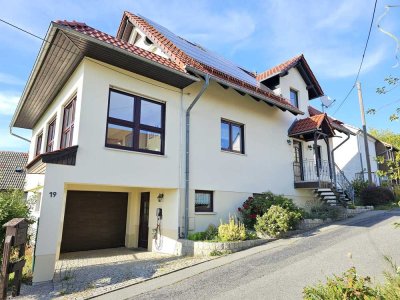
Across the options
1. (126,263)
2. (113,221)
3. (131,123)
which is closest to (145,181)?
(131,123)

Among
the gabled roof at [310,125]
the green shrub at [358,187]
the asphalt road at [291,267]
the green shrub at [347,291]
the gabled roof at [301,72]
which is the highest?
the gabled roof at [301,72]

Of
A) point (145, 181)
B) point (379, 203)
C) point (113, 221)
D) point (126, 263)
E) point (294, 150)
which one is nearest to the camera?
point (126, 263)

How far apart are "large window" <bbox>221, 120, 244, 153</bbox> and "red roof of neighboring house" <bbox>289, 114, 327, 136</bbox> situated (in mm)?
3397

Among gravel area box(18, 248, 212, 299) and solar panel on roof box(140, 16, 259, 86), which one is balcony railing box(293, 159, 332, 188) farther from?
gravel area box(18, 248, 212, 299)

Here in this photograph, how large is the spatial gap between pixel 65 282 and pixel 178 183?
4292 mm

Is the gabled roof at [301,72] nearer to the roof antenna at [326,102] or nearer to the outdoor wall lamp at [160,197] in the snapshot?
the roof antenna at [326,102]

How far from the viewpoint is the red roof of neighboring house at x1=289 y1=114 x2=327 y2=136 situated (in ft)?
44.2

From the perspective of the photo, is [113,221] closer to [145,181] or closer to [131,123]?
[145,181]

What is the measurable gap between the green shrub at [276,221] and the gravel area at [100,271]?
105 inches

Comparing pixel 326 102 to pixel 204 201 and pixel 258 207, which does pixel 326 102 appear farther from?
pixel 204 201

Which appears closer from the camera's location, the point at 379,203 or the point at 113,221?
the point at 113,221

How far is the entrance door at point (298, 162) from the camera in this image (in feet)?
47.7

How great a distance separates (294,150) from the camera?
14.9 meters

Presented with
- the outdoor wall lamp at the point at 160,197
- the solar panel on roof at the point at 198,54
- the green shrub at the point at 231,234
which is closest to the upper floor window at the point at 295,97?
the solar panel on roof at the point at 198,54
